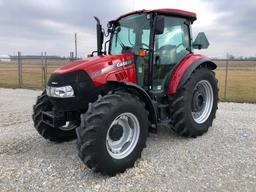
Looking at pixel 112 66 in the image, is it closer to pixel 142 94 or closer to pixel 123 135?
pixel 142 94

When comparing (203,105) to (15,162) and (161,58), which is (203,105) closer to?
(161,58)

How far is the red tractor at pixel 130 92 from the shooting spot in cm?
375

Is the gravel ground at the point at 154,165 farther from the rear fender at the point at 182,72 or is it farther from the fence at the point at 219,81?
the fence at the point at 219,81

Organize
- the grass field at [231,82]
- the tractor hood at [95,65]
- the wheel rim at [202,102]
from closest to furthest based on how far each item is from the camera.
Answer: the tractor hood at [95,65] → the wheel rim at [202,102] → the grass field at [231,82]

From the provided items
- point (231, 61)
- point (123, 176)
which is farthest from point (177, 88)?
point (231, 61)

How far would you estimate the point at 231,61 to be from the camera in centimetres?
1184

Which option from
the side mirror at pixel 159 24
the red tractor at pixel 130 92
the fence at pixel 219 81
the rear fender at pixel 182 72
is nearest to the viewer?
the red tractor at pixel 130 92

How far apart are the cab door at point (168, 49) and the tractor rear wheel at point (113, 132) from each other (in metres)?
1.01

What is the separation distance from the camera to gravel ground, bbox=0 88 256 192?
3.61 meters

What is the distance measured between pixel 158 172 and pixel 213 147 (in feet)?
4.66

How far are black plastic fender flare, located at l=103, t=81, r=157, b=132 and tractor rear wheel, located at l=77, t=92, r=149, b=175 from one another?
0.48 feet

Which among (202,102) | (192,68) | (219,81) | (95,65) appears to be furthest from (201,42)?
(219,81)

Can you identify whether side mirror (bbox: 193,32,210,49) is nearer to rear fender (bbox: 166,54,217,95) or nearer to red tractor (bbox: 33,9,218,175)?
red tractor (bbox: 33,9,218,175)

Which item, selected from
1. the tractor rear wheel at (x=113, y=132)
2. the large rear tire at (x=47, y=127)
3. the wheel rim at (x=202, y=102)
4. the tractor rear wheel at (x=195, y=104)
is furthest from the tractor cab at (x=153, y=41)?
the large rear tire at (x=47, y=127)
